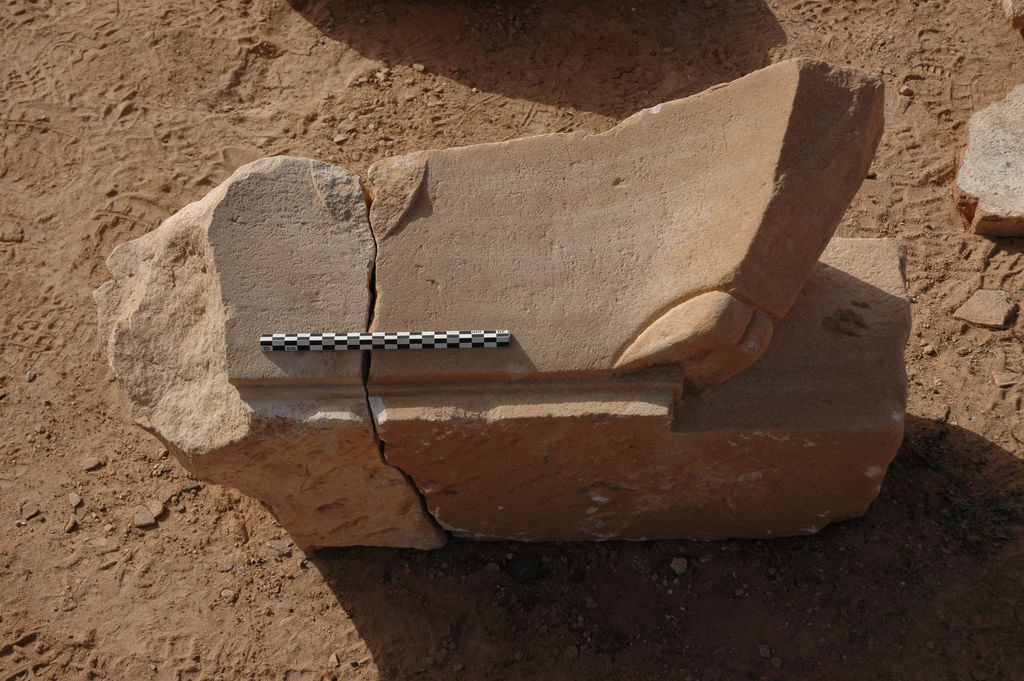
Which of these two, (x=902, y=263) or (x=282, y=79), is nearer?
(x=902, y=263)

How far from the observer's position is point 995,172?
4.58 metres

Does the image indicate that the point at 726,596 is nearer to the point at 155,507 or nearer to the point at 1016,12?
the point at 155,507

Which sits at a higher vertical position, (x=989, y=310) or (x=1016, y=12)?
(x=1016, y=12)

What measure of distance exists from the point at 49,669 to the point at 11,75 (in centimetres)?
351

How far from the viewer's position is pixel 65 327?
14.9ft

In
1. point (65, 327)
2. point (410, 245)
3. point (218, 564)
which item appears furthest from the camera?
point (65, 327)

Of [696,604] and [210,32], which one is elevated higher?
[210,32]

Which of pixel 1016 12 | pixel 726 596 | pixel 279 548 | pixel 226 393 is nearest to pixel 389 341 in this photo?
pixel 226 393

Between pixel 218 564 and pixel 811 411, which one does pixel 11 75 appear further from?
pixel 811 411

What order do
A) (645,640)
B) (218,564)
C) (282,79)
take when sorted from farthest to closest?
1. (282,79)
2. (218,564)
3. (645,640)

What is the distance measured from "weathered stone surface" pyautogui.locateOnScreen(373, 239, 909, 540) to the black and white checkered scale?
0.17 metres

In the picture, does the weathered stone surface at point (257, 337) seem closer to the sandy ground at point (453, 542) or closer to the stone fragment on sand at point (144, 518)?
the sandy ground at point (453, 542)

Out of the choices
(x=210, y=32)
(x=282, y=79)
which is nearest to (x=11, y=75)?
(x=210, y=32)

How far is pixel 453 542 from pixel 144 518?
4.36 feet
